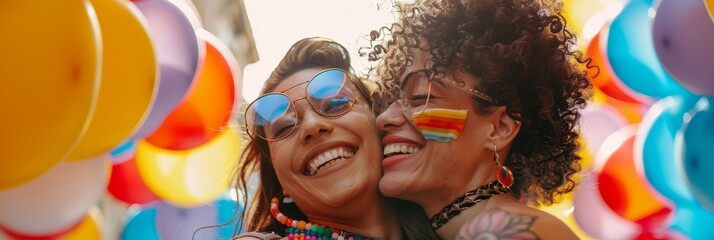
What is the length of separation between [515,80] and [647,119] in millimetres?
908

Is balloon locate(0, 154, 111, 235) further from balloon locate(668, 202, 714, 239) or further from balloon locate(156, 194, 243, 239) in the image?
balloon locate(668, 202, 714, 239)

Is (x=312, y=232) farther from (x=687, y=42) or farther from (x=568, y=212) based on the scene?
(x=687, y=42)

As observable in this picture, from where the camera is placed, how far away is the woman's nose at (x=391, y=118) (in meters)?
2.23

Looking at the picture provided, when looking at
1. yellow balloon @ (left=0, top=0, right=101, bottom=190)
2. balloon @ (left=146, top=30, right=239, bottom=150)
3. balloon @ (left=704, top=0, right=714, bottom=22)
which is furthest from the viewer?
balloon @ (left=146, top=30, right=239, bottom=150)

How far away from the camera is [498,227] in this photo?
1946 mm

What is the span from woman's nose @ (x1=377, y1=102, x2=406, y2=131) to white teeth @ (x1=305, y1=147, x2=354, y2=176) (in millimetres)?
114

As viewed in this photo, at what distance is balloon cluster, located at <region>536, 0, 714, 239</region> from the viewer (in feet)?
7.92

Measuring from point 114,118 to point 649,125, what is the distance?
171 cm

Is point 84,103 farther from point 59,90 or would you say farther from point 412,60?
point 412,60

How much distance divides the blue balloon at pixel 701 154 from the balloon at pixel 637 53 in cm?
24

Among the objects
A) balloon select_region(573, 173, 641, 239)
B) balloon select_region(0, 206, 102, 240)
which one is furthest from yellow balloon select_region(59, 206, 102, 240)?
balloon select_region(573, 173, 641, 239)

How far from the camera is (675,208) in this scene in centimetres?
285

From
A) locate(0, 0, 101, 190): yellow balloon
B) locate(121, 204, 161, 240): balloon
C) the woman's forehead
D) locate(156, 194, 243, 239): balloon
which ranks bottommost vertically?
locate(121, 204, 161, 240): balloon

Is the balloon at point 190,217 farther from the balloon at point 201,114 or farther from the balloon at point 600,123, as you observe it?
the balloon at point 600,123
